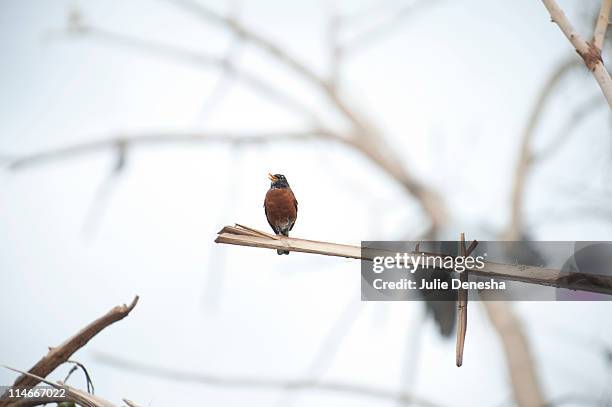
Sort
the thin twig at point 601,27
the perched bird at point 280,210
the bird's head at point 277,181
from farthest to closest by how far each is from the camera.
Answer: the bird's head at point 277,181 < the perched bird at point 280,210 < the thin twig at point 601,27

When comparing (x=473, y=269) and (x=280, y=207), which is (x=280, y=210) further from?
(x=473, y=269)

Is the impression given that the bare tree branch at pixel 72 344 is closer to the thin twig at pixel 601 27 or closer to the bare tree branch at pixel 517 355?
the thin twig at pixel 601 27

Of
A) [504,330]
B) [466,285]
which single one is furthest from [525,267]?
[504,330]

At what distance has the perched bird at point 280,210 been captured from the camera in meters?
1.36

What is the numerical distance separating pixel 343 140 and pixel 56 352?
6.79ft

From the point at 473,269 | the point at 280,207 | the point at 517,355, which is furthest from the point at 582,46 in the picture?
the point at 517,355

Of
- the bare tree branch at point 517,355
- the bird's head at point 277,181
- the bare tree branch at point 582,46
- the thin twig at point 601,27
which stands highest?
the thin twig at point 601,27

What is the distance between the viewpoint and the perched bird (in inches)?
53.6

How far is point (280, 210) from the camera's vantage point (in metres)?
1.37

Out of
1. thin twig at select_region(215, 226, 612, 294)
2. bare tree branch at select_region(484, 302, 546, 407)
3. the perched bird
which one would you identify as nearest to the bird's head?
the perched bird

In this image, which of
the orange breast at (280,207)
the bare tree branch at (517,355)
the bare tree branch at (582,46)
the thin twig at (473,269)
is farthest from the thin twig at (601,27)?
the bare tree branch at (517,355)

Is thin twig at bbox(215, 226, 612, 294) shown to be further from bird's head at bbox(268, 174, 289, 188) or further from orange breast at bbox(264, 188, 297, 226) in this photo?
bird's head at bbox(268, 174, 289, 188)

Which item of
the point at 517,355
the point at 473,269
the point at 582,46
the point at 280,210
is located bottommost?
the point at 517,355

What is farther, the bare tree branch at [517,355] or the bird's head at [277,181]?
the bare tree branch at [517,355]
